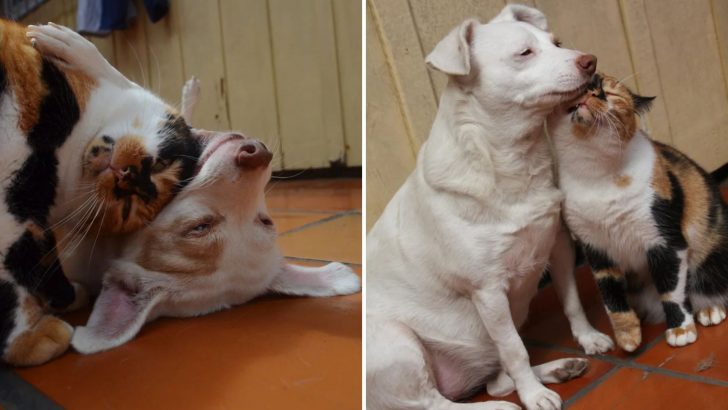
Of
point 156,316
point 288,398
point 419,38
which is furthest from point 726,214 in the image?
point 156,316

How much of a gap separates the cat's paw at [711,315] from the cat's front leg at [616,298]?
0.10 m

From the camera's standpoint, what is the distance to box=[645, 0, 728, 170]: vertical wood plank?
1.50 m

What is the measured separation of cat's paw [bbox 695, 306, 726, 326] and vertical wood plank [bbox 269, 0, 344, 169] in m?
0.86

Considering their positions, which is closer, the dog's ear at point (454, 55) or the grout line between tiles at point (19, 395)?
the grout line between tiles at point (19, 395)

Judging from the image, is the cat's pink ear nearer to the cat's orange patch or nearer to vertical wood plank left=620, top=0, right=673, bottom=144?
the cat's orange patch

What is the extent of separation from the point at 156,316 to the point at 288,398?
32 centimetres

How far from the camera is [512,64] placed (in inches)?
36.3

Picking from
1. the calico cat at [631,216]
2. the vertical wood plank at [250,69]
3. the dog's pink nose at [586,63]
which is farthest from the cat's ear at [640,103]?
the vertical wood plank at [250,69]

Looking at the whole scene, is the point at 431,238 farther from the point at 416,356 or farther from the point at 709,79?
the point at 709,79

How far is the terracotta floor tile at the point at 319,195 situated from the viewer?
4.50 ft

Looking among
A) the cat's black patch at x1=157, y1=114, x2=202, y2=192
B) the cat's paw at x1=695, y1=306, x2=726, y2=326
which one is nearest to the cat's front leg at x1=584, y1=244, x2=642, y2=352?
the cat's paw at x1=695, y1=306, x2=726, y2=326

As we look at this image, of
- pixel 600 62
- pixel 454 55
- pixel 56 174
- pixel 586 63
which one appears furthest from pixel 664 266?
pixel 56 174

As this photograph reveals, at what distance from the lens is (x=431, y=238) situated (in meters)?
1.00

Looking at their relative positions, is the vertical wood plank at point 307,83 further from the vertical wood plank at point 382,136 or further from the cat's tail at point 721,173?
the cat's tail at point 721,173
